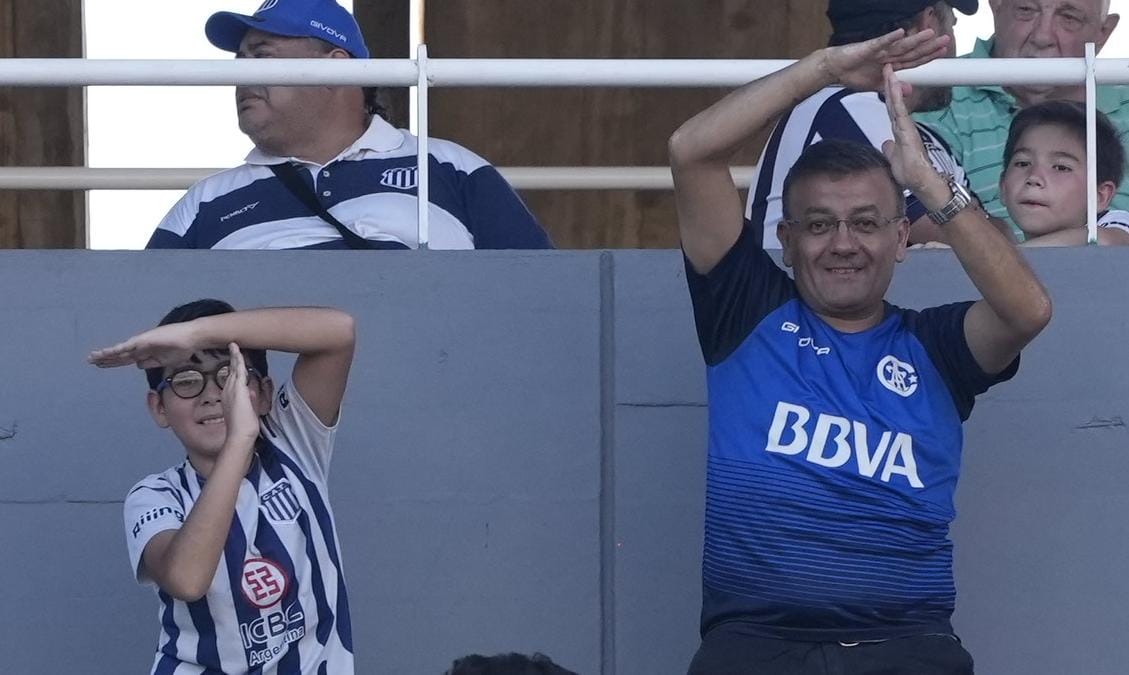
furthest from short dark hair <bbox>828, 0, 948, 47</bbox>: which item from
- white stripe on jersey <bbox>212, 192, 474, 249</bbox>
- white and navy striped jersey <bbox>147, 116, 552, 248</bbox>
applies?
white stripe on jersey <bbox>212, 192, 474, 249</bbox>

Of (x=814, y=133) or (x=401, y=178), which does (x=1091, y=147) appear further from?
(x=401, y=178)

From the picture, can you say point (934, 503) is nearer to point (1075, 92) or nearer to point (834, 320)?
point (834, 320)

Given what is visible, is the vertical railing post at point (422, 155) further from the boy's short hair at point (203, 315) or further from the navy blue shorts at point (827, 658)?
the navy blue shorts at point (827, 658)

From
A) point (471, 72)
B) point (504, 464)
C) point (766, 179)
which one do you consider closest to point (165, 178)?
point (471, 72)

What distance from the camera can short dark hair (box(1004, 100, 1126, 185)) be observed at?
436 cm

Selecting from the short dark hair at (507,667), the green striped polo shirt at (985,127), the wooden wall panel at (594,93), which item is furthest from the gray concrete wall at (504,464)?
the wooden wall panel at (594,93)

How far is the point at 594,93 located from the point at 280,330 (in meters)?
4.99

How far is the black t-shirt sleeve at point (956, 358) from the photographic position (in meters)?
3.58

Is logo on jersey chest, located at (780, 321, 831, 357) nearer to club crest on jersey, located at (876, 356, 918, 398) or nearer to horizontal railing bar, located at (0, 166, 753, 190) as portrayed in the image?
club crest on jersey, located at (876, 356, 918, 398)

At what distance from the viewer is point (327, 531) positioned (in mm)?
3498

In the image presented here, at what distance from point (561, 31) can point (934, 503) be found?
5.15m

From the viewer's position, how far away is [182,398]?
3449 mm

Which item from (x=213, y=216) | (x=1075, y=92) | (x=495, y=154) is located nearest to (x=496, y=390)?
(x=213, y=216)

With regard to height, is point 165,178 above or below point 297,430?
above
